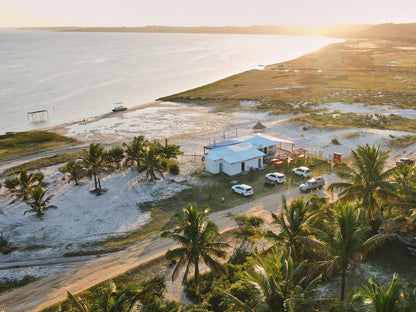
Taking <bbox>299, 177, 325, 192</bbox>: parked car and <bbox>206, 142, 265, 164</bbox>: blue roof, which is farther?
<bbox>206, 142, 265, 164</bbox>: blue roof

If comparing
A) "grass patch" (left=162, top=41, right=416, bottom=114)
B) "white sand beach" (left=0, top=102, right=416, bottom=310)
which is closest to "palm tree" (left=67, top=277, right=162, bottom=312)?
"white sand beach" (left=0, top=102, right=416, bottom=310)

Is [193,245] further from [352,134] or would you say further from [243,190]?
[352,134]

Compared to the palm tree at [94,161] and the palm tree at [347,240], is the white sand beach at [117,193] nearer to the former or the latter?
the palm tree at [94,161]

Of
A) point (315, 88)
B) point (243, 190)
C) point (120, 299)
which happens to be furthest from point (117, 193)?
point (315, 88)

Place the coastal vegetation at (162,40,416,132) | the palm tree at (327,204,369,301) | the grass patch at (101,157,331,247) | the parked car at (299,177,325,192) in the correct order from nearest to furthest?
the palm tree at (327,204,369,301)
the grass patch at (101,157,331,247)
the parked car at (299,177,325,192)
the coastal vegetation at (162,40,416,132)

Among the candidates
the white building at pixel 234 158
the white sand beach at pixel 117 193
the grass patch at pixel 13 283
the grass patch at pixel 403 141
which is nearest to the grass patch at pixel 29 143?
the white sand beach at pixel 117 193

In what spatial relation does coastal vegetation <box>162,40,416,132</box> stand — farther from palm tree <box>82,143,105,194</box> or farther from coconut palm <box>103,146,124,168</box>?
palm tree <box>82,143,105,194</box>

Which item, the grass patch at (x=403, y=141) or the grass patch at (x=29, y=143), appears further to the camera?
the grass patch at (x=29, y=143)
